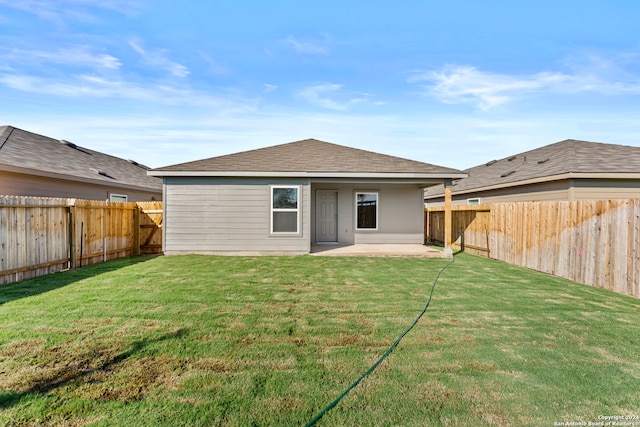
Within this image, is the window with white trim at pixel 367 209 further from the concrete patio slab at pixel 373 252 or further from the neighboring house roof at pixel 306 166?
the neighboring house roof at pixel 306 166

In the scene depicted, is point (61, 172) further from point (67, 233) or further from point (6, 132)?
point (67, 233)

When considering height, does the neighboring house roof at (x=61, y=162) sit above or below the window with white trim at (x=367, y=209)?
above

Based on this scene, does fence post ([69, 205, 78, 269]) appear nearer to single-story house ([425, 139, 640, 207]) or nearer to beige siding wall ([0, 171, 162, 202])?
beige siding wall ([0, 171, 162, 202])

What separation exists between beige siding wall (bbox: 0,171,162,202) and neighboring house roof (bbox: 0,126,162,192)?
12.5 inches

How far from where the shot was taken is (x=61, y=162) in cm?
1139

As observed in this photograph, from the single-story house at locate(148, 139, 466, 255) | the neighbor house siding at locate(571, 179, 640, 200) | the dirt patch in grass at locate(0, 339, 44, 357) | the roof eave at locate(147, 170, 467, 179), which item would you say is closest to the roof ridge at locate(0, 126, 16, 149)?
the roof eave at locate(147, 170, 467, 179)

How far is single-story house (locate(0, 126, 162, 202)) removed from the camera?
30.0ft

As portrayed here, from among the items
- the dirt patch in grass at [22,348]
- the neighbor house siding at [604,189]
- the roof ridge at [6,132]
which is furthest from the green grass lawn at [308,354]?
the roof ridge at [6,132]

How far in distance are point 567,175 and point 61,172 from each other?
1662 cm

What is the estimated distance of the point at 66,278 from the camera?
6.66 metres

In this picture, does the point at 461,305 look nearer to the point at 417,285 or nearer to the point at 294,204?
the point at 417,285

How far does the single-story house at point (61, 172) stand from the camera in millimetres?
9152

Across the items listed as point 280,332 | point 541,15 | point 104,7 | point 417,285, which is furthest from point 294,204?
point 541,15

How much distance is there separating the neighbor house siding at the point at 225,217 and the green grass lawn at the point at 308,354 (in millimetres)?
4149
